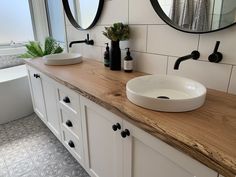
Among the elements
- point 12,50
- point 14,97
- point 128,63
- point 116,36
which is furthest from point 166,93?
point 12,50

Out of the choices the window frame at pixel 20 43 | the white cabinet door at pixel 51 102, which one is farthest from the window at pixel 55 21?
the white cabinet door at pixel 51 102

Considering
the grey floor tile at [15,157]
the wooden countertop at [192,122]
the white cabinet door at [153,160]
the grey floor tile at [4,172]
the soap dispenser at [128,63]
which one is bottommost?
the grey floor tile at [4,172]

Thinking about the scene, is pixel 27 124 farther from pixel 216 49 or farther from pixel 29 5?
pixel 216 49

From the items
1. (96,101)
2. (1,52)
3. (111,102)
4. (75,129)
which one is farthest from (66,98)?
(1,52)

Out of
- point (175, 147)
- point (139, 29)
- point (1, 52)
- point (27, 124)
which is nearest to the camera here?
point (175, 147)

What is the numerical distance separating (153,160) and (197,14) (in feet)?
2.37

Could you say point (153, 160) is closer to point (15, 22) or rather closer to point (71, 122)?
point (71, 122)

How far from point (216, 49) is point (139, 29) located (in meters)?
0.52

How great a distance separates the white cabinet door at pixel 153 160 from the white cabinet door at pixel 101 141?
69 millimetres

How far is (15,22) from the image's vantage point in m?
2.71

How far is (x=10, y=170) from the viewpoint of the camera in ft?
5.00

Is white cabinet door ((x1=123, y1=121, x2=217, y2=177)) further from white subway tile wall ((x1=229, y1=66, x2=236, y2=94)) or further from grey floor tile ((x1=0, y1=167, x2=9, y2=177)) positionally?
grey floor tile ((x1=0, y1=167, x2=9, y2=177))

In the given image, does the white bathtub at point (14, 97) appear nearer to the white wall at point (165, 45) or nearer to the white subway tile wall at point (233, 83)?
the white wall at point (165, 45)

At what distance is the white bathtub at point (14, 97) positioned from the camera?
2161 millimetres
